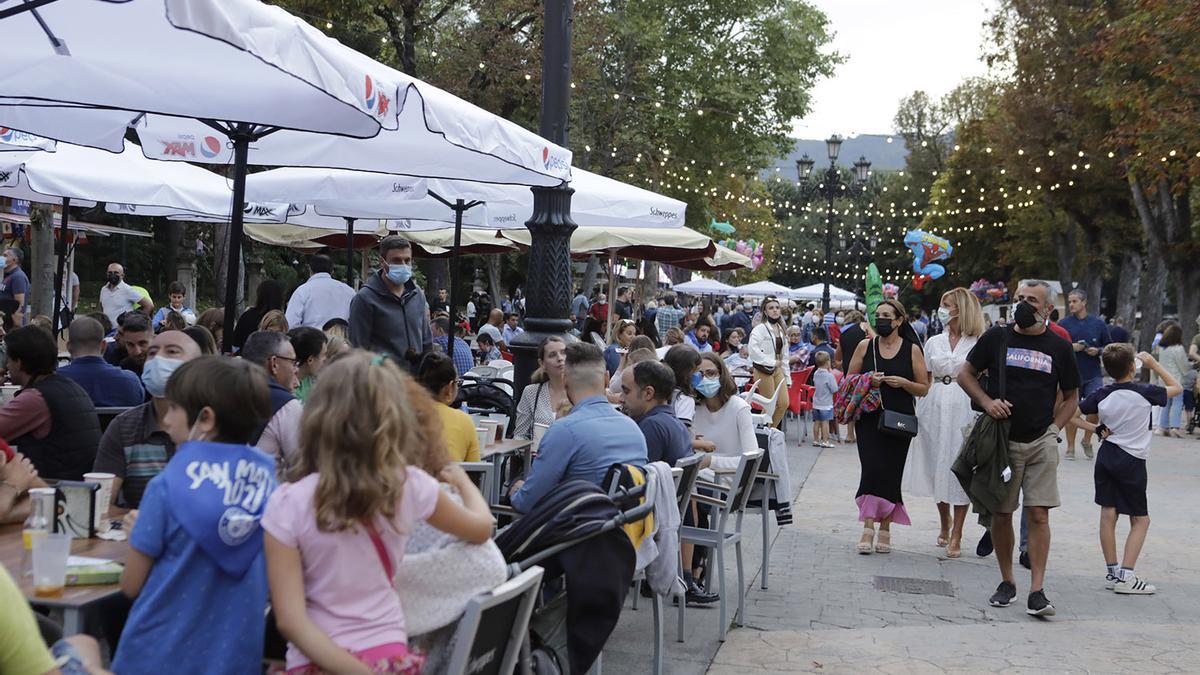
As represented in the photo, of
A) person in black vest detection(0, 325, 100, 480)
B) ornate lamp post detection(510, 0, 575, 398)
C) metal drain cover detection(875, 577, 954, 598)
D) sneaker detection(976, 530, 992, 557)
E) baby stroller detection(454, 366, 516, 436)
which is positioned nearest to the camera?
person in black vest detection(0, 325, 100, 480)

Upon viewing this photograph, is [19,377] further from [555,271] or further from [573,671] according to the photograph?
[555,271]

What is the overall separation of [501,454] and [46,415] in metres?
2.53

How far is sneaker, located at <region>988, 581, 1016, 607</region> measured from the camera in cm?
762

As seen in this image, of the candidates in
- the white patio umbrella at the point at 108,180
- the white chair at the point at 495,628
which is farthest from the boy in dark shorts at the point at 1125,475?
the white patio umbrella at the point at 108,180

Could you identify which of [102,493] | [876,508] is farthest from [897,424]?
[102,493]

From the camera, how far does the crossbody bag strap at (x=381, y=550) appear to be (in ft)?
9.95

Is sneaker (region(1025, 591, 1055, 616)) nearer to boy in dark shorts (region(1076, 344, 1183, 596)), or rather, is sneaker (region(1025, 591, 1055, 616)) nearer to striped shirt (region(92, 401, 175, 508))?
boy in dark shorts (region(1076, 344, 1183, 596))

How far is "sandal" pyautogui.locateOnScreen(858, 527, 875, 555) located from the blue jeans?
12.9 meters

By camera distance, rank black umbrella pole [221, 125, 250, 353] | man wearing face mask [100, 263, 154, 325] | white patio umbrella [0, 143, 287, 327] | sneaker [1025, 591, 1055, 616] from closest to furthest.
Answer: black umbrella pole [221, 125, 250, 353]
sneaker [1025, 591, 1055, 616]
white patio umbrella [0, 143, 287, 327]
man wearing face mask [100, 263, 154, 325]

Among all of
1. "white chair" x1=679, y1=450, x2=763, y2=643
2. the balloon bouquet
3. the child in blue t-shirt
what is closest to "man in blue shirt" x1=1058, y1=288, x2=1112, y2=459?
"white chair" x1=679, y1=450, x2=763, y2=643

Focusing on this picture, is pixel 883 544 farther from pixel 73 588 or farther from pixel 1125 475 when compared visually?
Answer: pixel 73 588

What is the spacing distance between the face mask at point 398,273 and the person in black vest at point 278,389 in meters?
2.60

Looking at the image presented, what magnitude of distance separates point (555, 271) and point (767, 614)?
2.83m

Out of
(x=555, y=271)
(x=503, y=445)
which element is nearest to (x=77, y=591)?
(x=503, y=445)
